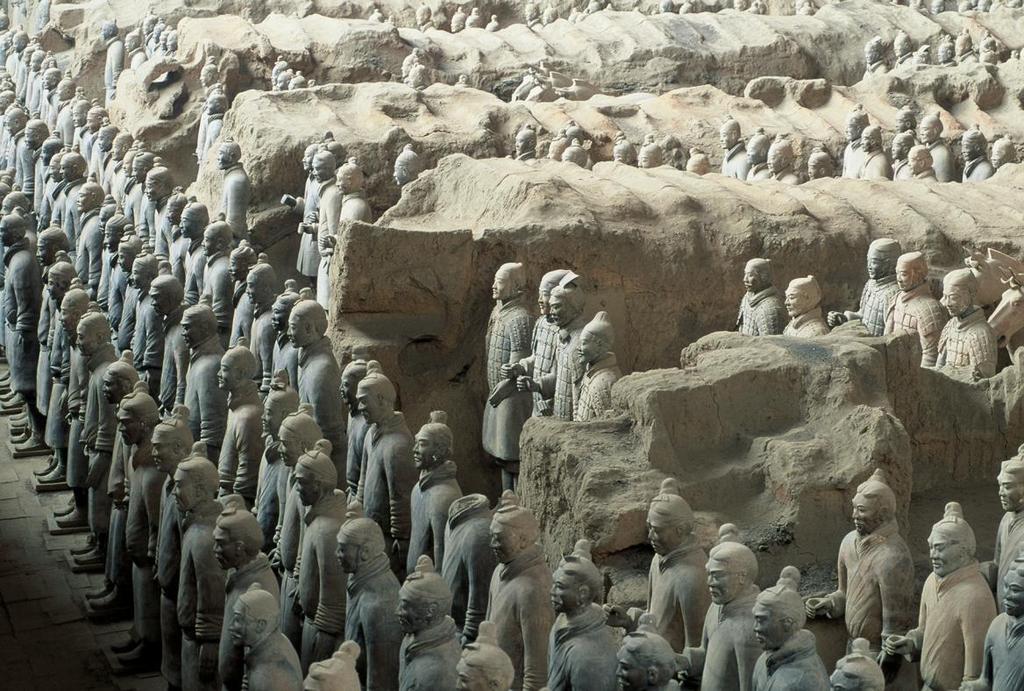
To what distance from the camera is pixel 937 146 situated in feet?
38.7

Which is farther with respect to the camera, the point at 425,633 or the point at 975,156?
the point at 975,156

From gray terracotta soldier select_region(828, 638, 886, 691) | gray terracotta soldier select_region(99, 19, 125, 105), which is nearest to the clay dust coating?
gray terracotta soldier select_region(828, 638, 886, 691)

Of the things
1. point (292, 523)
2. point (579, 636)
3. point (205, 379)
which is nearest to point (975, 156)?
point (205, 379)

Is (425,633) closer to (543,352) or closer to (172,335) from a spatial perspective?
(543,352)

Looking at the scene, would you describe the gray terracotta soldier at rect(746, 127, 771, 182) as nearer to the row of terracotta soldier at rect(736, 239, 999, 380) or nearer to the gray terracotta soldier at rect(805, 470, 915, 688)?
the row of terracotta soldier at rect(736, 239, 999, 380)

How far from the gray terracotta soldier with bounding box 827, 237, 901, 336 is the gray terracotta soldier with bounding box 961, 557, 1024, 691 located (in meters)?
3.35

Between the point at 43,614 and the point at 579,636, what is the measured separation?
3.48 m

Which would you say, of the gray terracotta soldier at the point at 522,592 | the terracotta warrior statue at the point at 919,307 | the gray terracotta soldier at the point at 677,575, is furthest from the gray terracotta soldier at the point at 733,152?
the gray terracotta soldier at the point at 522,592

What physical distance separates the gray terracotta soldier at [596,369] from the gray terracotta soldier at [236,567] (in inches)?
68.1

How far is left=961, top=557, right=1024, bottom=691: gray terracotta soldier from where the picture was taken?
459 centimetres

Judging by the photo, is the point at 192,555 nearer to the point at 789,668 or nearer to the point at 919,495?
the point at 789,668

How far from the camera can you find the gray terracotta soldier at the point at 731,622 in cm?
473

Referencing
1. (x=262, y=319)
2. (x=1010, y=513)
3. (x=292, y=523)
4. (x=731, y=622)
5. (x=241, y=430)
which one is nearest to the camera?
(x=731, y=622)

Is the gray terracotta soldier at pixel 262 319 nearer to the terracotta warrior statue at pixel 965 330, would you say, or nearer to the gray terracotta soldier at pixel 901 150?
the terracotta warrior statue at pixel 965 330
